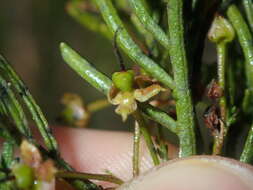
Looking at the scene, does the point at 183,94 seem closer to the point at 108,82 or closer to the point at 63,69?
the point at 108,82

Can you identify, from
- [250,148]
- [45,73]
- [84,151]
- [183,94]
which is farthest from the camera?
[45,73]

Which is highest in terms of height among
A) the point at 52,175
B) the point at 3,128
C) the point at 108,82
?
the point at 108,82

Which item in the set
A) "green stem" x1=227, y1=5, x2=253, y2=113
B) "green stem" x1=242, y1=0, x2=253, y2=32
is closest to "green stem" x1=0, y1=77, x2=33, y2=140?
"green stem" x1=227, y1=5, x2=253, y2=113

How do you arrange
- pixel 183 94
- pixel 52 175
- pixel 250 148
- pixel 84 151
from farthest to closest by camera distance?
pixel 84 151 → pixel 250 148 → pixel 183 94 → pixel 52 175

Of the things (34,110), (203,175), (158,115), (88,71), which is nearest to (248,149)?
(203,175)

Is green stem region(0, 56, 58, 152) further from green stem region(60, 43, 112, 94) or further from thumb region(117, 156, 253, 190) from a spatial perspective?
thumb region(117, 156, 253, 190)

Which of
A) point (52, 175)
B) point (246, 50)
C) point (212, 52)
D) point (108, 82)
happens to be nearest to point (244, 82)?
point (246, 50)
